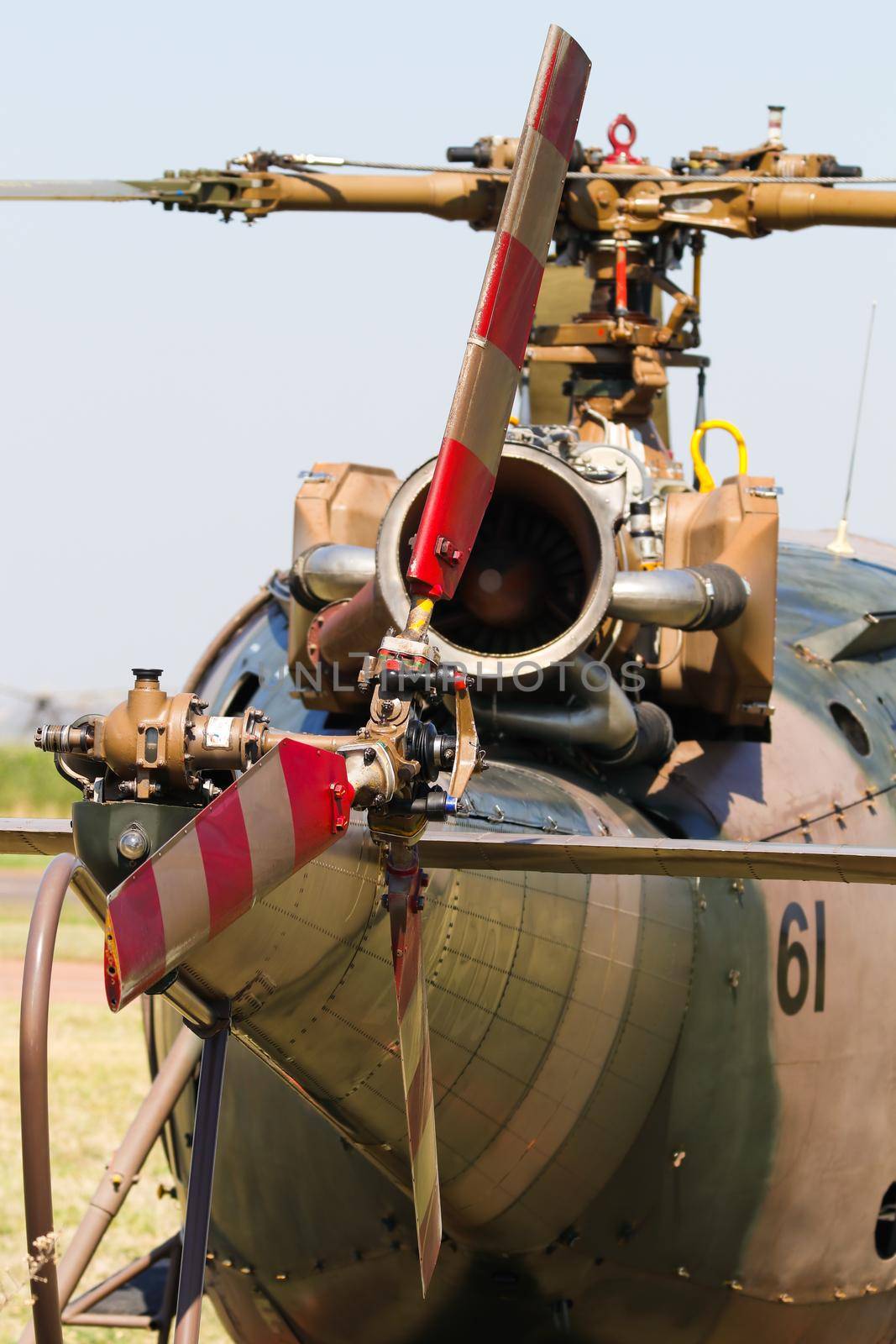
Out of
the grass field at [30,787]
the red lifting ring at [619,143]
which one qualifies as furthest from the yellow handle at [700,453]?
the grass field at [30,787]

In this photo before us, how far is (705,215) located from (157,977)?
582 cm

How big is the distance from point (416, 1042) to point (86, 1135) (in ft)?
35.1

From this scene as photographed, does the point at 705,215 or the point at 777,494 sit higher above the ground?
the point at 705,215

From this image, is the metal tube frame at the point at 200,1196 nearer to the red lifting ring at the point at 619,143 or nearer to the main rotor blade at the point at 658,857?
the main rotor blade at the point at 658,857

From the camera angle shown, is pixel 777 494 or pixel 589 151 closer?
pixel 777 494

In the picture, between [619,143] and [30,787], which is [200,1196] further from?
[30,787]

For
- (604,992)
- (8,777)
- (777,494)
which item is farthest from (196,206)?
(8,777)

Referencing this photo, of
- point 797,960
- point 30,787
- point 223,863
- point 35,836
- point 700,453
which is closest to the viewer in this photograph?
point 223,863

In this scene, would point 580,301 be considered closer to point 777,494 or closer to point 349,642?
point 777,494

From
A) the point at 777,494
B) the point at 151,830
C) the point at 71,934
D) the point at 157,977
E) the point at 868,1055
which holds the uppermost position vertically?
the point at 777,494

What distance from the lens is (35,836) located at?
4.83m

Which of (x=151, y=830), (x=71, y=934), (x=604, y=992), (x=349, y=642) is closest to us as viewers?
(x=151, y=830)

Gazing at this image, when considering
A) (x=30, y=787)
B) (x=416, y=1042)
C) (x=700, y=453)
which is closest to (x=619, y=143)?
(x=700, y=453)

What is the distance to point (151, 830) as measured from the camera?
3859 millimetres
